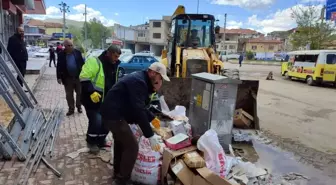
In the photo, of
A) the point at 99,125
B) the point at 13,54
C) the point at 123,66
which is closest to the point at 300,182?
the point at 99,125

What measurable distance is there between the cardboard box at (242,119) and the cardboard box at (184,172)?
2.78 meters

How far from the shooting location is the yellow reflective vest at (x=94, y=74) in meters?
3.94

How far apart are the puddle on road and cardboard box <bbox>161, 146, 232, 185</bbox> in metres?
1.70

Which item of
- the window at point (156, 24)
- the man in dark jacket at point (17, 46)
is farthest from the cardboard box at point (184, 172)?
the window at point (156, 24)

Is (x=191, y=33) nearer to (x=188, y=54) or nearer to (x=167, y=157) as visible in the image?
(x=188, y=54)

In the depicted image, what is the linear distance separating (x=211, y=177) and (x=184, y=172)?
1.18 ft

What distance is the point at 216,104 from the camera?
15.0 feet

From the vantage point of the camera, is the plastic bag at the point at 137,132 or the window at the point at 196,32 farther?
the window at the point at 196,32

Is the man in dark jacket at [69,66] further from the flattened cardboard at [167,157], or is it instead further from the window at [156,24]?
the window at [156,24]

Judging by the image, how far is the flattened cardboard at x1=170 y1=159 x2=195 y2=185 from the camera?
3111mm

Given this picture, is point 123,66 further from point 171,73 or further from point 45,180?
point 45,180

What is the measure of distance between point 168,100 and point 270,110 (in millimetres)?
3560

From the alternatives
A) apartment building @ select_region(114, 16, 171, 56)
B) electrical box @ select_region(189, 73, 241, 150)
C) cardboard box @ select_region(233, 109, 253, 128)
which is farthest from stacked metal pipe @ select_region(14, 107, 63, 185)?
apartment building @ select_region(114, 16, 171, 56)

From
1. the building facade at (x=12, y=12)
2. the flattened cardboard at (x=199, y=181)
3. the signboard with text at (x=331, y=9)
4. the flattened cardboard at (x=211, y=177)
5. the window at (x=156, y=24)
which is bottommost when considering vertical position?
the flattened cardboard at (x=199, y=181)
